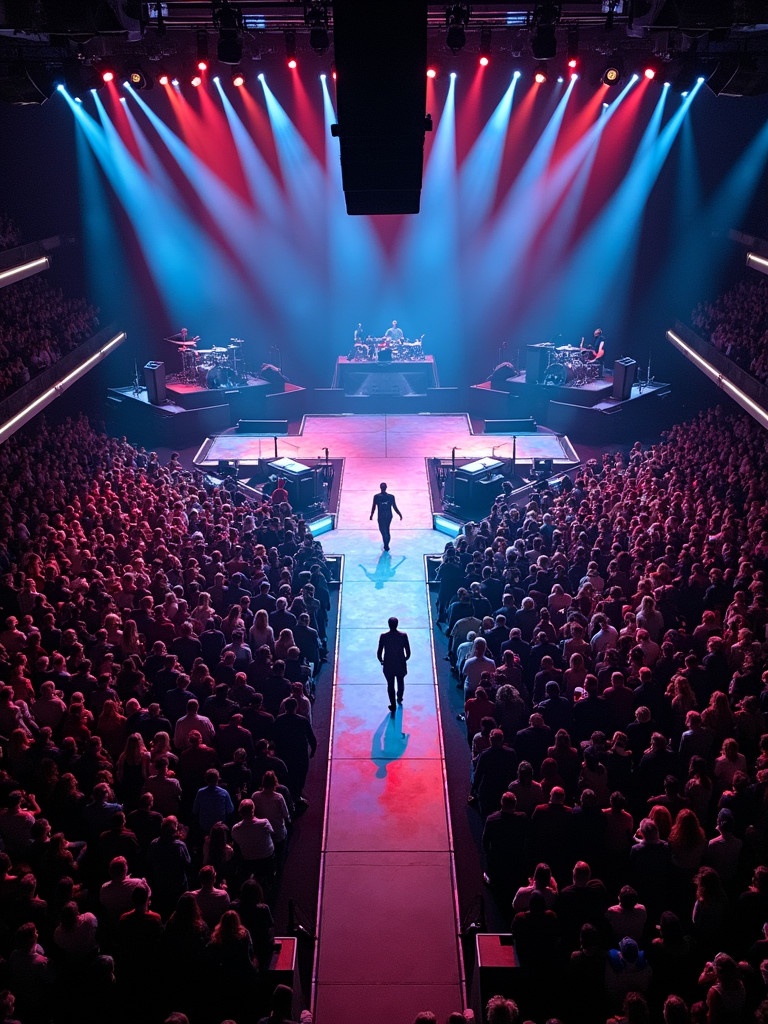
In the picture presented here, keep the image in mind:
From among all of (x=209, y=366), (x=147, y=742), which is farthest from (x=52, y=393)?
(x=147, y=742)

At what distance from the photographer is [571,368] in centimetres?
A: 2170

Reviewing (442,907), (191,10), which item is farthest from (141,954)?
(191,10)

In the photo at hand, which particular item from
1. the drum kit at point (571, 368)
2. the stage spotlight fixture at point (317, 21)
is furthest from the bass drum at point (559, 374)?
the stage spotlight fixture at point (317, 21)

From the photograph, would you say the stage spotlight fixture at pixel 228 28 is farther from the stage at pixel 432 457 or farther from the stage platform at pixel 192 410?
the stage platform at pixel 192 410

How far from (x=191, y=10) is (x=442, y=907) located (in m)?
11.4

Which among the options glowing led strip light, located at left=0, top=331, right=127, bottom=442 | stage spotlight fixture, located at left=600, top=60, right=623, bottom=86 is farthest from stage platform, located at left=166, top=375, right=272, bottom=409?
stage spotlight fixture, located at left=600, top=60, right=623, bottom=86

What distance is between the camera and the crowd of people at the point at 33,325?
53.4 feet

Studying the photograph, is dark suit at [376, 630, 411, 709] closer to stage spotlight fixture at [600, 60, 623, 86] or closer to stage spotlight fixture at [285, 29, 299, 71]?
stage spotlight fixture at [285, 29, 299, 71]

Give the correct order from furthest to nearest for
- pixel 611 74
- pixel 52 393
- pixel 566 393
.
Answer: pixel 566 393, pixel 52 393, pixel 611 74

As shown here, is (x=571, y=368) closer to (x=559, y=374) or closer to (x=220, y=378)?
(x=559, y=374)

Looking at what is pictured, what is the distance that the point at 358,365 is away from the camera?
926 inches

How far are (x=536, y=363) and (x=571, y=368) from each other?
0.85m

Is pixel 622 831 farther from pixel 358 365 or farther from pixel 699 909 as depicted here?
pixel 358 365

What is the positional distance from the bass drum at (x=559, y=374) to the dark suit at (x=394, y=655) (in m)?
13.1
